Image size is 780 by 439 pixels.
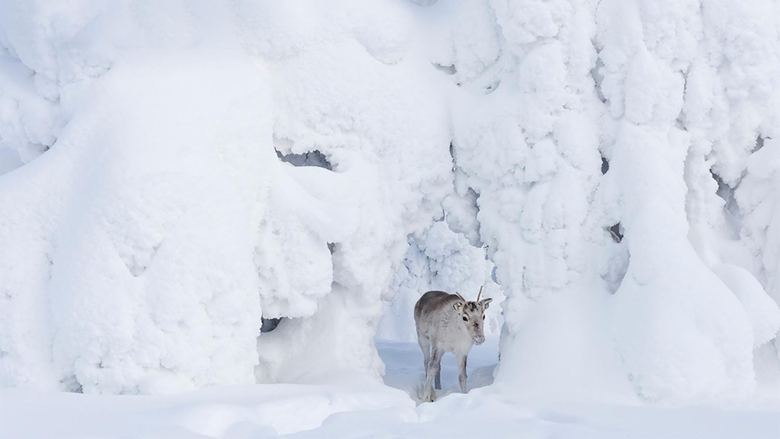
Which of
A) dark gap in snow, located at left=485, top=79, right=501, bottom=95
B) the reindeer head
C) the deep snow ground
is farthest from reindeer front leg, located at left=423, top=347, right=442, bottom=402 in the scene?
dark gap in snow, located at left=485, top=79, right=501, bottom=95

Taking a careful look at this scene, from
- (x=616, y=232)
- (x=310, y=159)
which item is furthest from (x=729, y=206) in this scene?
(x=310, y=159)

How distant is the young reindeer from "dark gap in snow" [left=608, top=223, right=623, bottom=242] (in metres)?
1.60

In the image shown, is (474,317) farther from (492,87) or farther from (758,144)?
(758,144)

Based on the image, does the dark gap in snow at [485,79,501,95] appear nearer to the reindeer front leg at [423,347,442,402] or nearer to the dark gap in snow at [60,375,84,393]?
the reindeer front leg at [423,347,442,402]

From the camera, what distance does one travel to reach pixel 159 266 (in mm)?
6348

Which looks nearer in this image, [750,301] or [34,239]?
[34,239]

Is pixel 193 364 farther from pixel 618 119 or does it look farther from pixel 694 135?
pixel 694 135

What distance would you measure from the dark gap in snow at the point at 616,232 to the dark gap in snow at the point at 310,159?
2939mm

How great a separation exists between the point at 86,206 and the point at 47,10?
84.8 inches

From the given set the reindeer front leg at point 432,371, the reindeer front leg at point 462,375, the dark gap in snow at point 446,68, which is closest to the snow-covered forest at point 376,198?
the dark gap in snow at point 446,68

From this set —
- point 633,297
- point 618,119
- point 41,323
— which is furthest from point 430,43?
point 41,323

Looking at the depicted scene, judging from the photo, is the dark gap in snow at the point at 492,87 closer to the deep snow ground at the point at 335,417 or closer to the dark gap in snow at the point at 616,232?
the dark gap in snow at the point at 616,232

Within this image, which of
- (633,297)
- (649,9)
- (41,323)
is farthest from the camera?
(649,9)

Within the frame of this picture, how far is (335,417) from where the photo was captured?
5504 millimetres
